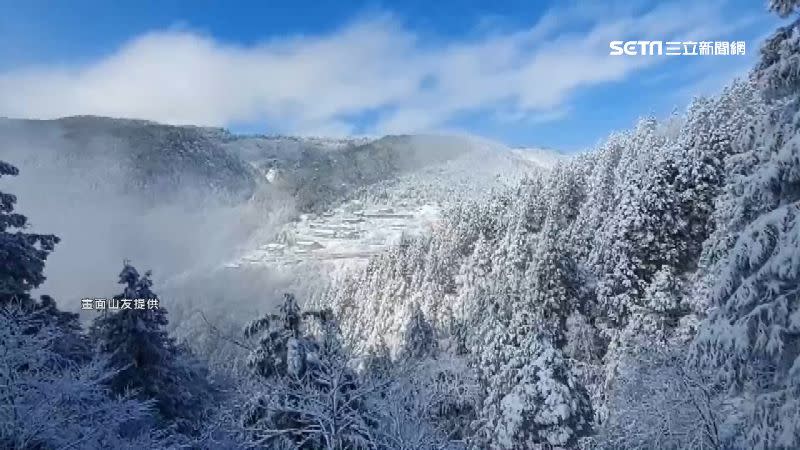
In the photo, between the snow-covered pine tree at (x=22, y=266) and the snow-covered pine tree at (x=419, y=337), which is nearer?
the snow-covered pine tree at (x=22, y=266)

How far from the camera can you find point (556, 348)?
76.4 feet

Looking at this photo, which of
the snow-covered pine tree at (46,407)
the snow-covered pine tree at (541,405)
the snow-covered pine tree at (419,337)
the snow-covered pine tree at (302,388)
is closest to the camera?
the snow-covered pine tree at (46,407)

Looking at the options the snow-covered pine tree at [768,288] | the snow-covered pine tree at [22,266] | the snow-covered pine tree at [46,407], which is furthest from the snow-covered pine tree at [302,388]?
the snow-covered pine tree at [768,288]

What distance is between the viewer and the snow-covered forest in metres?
9.52

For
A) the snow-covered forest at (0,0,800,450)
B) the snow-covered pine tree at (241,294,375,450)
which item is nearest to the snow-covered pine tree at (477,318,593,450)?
the snow-covered forest at (0,0,800,450)

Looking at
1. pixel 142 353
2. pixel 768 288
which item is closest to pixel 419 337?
pixel 142 353

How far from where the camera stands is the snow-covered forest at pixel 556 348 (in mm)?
9523

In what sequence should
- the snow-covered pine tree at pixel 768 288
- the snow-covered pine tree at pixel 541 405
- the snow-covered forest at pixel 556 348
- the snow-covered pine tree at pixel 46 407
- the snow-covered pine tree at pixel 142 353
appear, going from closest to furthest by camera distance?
the snow-covered pine tree at pixel 768 288
the snow-covered forest at pixel 556 348
the snow-covered pine tree at pixel 46 407
the snow-covered pine tree at pixel 142 353
the snow-covered pine tree at pixel 541 405

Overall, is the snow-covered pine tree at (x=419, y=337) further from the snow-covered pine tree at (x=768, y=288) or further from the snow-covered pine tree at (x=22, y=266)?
the snow-covered pine tree at (x=768, y=288)

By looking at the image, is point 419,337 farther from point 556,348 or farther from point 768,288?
point 768,288

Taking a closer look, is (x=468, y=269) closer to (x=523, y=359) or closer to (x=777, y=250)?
(x=523, y=359)

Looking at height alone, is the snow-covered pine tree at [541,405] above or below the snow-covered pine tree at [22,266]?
below

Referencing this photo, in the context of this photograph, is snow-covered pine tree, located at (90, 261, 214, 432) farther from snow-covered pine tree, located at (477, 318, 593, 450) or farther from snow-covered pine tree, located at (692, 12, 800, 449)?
snow-covered pine tree, located at (692, 12, 800, 449)

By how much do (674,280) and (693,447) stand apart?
57.8 feet
